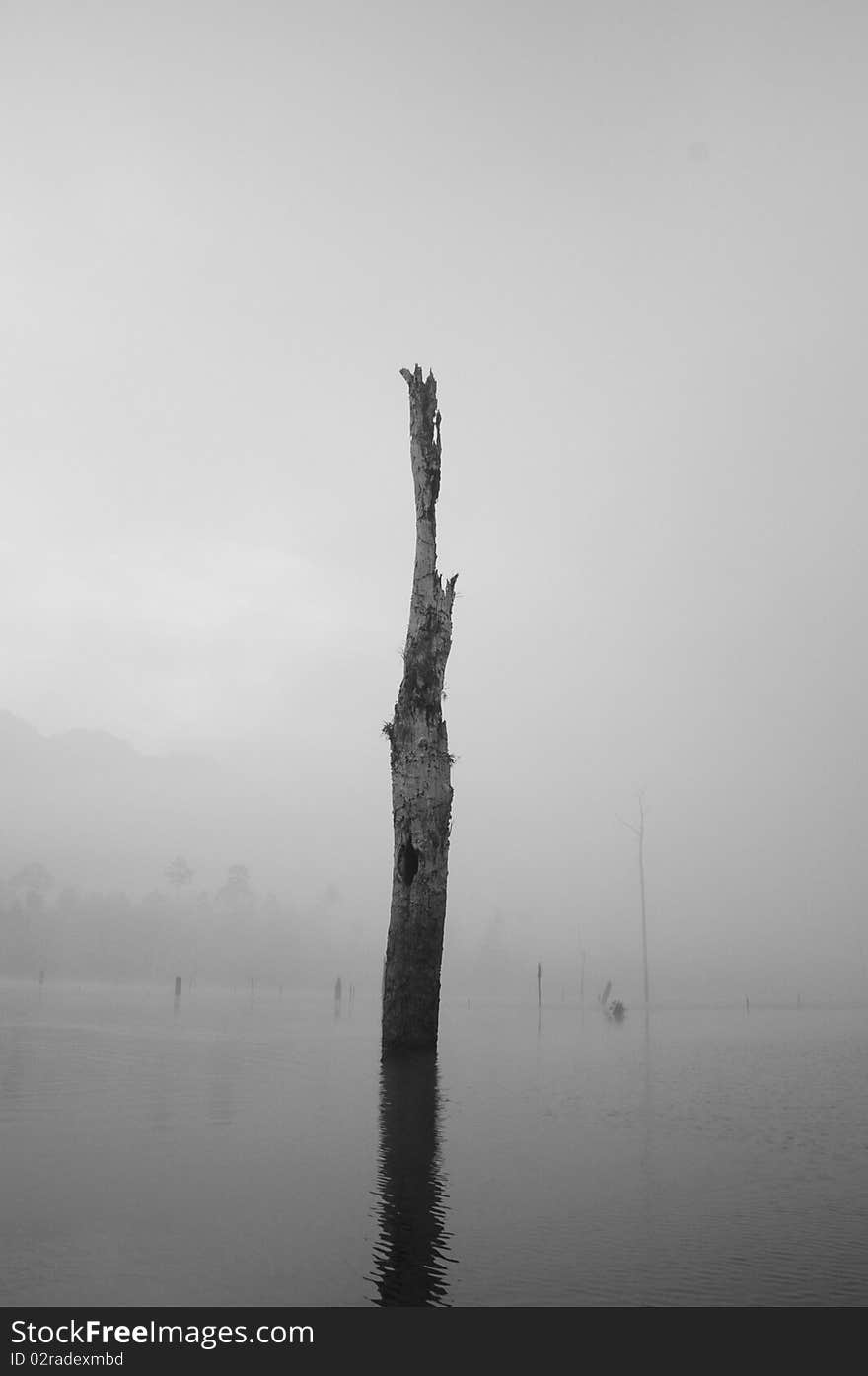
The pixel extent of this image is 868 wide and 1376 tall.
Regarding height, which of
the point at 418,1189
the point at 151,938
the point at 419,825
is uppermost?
the point at 419,825

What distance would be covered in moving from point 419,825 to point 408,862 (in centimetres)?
67

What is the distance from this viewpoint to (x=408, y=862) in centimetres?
1377

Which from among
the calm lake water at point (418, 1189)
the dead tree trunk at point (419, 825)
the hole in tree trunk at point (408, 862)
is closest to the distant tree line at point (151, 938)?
the dead tree trunk at point (419, 825)

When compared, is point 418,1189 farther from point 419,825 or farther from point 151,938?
point 151,938

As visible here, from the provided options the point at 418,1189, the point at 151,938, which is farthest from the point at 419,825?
the point at 151,938

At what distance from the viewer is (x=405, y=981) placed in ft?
44.3

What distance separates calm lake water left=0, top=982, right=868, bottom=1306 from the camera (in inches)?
150

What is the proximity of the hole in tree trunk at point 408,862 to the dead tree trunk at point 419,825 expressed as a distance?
2 cm

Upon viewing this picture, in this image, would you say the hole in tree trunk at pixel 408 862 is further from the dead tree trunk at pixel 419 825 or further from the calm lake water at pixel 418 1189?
the calm lake water at pixel 418 1189

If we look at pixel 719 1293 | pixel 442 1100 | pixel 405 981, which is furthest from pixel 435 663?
pixel 719 1293

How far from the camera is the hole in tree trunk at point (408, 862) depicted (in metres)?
13.7
